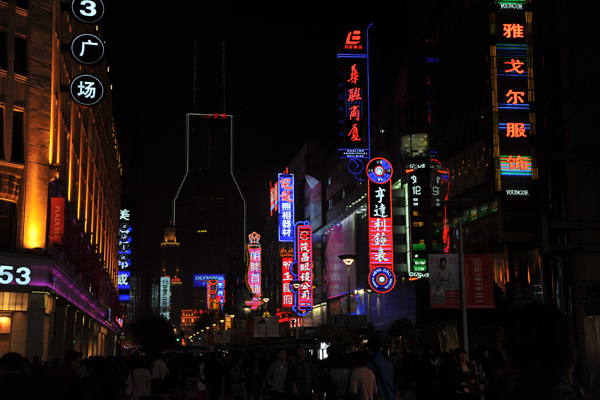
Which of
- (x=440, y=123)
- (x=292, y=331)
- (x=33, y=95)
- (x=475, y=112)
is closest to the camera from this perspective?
(x=33, y=95)

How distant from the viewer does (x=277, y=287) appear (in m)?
122

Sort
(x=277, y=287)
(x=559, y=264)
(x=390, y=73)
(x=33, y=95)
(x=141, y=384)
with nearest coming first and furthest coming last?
1. (x=141, y=384)
2. (x=33, y=95)
3. (x=559, y=264)
4. (x=390, y=73)
5. (x=277, y=287)

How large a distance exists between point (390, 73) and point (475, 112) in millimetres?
21014

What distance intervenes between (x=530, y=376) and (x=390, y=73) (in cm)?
6497

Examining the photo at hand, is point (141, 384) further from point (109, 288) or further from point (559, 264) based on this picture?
point (109, 288)

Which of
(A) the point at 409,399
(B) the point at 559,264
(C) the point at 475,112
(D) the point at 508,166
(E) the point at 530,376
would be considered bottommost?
(A) the point at 409,399

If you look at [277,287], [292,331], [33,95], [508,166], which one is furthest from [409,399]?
[277,287]

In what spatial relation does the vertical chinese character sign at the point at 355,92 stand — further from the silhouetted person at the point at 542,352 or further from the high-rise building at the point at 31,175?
the silhouetted person at the point at 542,352

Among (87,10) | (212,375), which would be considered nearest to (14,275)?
(212,375)

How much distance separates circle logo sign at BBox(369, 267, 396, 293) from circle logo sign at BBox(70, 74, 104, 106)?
2896 cm

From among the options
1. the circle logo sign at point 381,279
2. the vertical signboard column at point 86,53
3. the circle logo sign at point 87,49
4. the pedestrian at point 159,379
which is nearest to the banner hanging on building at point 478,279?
the pedestrian at point 159,379

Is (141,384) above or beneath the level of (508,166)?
beneath

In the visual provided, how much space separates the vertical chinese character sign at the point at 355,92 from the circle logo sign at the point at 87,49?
27.0 metres

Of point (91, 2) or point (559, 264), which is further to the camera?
point (559, 264)
